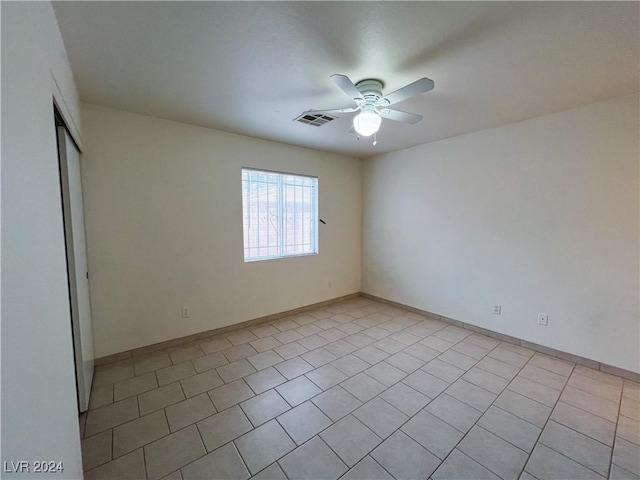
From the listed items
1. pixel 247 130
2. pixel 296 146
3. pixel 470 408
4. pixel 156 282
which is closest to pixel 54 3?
pixel 247 130

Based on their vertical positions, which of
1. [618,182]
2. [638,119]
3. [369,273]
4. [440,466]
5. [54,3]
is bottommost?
[440,466]

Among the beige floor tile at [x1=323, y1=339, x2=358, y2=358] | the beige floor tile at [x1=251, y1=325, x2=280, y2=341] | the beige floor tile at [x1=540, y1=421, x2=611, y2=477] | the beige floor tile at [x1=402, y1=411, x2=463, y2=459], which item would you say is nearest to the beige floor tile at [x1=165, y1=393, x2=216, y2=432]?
the beige floor tile at [x1=251, y1=325, x2=280, y2=341]

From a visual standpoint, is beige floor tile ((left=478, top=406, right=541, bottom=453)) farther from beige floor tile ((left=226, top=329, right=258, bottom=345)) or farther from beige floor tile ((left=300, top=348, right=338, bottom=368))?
beige floor tile ((left=226, top=329, right=258, bottom=345))

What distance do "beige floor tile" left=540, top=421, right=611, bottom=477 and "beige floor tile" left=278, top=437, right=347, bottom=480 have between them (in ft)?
4.42

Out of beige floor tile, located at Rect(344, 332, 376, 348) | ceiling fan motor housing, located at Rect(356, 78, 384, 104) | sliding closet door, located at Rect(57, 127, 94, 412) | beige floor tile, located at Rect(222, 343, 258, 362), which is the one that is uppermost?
ceiling fan motor housing, located at Rect(356, 78, 384, 104)

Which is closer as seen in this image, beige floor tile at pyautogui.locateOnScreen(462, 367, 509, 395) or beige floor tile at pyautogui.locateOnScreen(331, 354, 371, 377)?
beige floor tile at pyautogui.locateOnScreen(462, 367, 509, 395)

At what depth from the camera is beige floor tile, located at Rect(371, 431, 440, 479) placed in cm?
149

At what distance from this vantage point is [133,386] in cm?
223

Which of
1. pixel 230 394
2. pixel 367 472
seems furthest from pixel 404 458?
pixel 230 394

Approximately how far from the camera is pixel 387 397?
212cm

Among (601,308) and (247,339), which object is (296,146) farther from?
(601,308)

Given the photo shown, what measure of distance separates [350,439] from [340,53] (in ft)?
8.07

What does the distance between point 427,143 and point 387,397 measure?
3.17 m

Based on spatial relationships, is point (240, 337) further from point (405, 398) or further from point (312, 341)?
point (405, 398)
